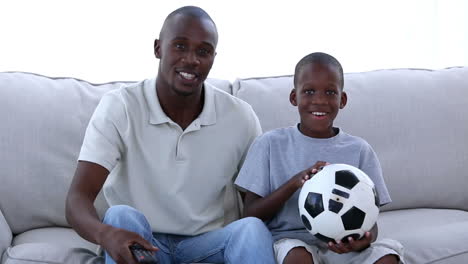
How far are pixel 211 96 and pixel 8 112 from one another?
2.07 ft

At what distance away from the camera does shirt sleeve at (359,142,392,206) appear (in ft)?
6.40

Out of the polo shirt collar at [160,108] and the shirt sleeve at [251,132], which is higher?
the polo shirt collar at [160,108]

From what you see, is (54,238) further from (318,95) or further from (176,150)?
(318,95)

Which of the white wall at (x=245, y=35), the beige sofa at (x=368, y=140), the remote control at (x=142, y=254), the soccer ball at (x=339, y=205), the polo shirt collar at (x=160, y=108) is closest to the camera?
the remote control at (x=142, y=254)

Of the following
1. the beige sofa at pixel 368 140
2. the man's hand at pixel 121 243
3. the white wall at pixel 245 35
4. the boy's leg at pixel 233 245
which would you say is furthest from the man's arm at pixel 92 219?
the white wall at pixel 245 35

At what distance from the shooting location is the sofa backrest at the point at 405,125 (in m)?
2.39

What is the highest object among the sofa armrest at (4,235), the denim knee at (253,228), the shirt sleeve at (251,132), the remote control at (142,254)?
the shirt sleeve at (251,132)

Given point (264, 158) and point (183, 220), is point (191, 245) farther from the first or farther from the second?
point (264, 158)

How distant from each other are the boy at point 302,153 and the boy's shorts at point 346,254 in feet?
0.21

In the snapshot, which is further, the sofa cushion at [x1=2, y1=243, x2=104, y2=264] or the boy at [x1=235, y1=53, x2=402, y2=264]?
the boy at [x1=235, y1=53, x2=402, y2=264]

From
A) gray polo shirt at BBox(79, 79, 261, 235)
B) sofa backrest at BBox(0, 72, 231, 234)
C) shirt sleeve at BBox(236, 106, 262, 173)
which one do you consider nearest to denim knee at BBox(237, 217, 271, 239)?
gray polo shirt at BBox(79, 79, 261, 235)

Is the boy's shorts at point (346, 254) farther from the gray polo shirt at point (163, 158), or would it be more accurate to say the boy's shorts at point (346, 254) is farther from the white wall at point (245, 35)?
the white wall at point (245, 35)

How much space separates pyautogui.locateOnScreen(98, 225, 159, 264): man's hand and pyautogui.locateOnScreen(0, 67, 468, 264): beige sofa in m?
0.29

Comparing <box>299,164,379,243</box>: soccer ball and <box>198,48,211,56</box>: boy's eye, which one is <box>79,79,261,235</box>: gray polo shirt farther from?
→ <box>299,164,379,243</box>: soccer ball
